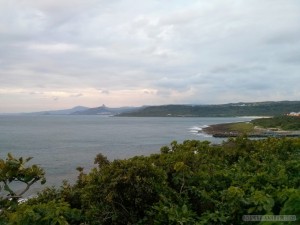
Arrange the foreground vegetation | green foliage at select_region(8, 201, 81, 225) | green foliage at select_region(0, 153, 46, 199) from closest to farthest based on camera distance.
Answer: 1. green foliage at select_region(8, 201, 81, 225)
2. the foreground vegetation
3. green foliage at select_region(0, 153, 46, 199)

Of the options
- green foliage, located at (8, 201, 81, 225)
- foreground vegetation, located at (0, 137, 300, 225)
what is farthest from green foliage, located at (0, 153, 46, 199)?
green foliage, located at (8, 201, 81, 225)

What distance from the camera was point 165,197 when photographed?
610cm

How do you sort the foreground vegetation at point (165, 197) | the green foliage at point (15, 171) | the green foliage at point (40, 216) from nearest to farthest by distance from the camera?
the green foliage at point (40, 216), the foreground vegetation at point (165, 197), the green foliage at point (15, 171)

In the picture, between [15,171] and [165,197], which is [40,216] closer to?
[15,171]

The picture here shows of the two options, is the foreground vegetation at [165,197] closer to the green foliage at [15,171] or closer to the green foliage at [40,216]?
the green foliage at [40,216]

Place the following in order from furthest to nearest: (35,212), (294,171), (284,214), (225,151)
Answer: (225,151) < (294,171) < (35,212) < (284,214)

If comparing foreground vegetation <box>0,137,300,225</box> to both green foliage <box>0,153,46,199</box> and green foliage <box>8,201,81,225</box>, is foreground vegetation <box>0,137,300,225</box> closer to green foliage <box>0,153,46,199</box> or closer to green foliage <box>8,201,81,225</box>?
green foliage <box>8,201,81,225</box>

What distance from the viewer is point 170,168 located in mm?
7230

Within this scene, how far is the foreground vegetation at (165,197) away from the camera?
17.3ft

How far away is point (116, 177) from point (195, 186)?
1.66 m

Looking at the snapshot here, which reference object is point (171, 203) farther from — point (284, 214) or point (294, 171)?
point (294, 171)

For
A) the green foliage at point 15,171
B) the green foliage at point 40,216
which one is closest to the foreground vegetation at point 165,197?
the green foliage at point 40,216

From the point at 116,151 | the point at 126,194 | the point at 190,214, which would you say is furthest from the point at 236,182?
the point at 116,151

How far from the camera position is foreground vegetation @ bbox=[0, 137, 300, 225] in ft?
17.3
